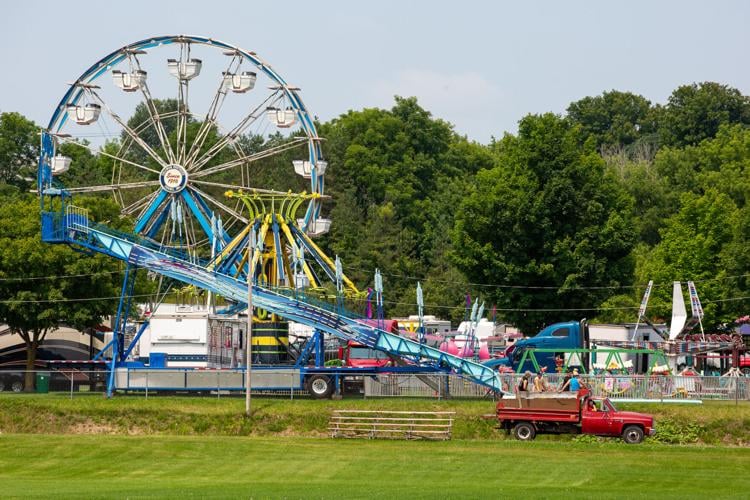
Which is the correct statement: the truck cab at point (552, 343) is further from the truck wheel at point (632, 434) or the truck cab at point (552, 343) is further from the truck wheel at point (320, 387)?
the truck wheel at point (632, 434)

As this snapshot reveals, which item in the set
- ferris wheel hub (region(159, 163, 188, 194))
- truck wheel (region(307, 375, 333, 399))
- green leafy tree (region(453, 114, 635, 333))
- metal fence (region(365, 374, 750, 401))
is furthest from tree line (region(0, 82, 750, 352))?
metal fence (region(365, 374, 750, 401))

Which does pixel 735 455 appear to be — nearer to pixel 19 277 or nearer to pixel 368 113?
pixel 19 277

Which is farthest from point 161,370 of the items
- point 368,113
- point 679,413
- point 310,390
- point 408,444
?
point 368,113

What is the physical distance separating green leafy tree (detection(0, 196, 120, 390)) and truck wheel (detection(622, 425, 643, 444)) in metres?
35.5

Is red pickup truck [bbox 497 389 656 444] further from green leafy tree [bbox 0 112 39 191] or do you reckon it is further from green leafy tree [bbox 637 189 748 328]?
green leafy tree [bbox 0 112 39 191]

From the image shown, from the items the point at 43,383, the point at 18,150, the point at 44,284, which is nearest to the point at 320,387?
the point at 43,383

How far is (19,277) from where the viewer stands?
7550cm

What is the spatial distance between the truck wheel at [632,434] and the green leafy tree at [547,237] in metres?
30.2

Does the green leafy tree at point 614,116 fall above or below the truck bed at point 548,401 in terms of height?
above

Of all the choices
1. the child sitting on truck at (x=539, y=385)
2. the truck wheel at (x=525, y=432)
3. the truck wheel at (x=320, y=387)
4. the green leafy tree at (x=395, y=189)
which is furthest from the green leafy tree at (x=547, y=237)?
the green leafy tree at (x=395, y=189)

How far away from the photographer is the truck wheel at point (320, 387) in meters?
60.6

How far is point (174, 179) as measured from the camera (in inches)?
2968

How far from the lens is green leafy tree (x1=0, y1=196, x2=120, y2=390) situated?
74.0 m

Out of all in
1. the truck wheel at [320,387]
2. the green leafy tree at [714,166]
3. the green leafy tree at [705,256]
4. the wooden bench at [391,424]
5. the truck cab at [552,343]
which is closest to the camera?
the wooden bench at [391,424]
